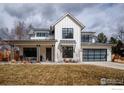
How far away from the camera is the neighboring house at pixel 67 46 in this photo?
67.9 ft

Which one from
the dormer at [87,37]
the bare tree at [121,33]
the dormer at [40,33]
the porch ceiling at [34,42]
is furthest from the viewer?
the dormer at [40,33]

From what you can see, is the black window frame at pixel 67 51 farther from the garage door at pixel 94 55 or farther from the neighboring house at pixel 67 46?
the garage door at pixel 94 55

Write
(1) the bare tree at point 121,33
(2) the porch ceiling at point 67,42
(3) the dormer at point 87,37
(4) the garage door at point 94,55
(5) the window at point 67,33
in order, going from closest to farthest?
(1) the bare tree at point 121,33, (2) the porch ceiling at point 67,42, (5) the window at point 67,33, (4) the garage door at point 94,55, (3) the dormer at point 87,37

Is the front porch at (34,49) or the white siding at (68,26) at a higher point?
the white siding at (68,26)

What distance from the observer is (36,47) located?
21.5m

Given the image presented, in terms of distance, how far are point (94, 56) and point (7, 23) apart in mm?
9304

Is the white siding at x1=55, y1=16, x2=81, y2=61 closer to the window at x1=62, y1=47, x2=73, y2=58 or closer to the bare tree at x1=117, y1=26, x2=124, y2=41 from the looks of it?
the window at x1=62, y1=47, x2=73, y2=58

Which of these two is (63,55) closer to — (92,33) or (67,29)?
(67,29)

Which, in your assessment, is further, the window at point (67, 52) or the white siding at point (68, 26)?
the white siding at point (68, 26)

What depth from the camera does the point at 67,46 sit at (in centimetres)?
2089

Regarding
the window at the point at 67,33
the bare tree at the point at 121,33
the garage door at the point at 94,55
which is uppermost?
the window at the point at 67,33

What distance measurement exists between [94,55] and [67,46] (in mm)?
2153

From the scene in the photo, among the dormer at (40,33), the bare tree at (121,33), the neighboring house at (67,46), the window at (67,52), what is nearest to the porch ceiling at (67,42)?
the neighboring house at (67,46)

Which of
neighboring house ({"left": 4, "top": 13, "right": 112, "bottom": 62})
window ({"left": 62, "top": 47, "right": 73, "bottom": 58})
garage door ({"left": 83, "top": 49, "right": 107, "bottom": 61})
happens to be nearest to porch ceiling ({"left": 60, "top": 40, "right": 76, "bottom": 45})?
neighboring house ({"left": 4, "top": 13, "right": 112, "bottom": 62})
